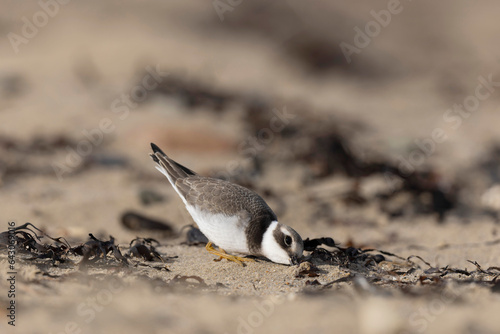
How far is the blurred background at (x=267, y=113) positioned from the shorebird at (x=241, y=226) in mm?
1860

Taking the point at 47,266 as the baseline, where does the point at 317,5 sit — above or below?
above

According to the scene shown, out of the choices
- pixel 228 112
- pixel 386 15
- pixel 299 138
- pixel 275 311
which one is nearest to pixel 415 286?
pixel 275 311

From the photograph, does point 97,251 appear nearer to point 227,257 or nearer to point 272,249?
point 227,257

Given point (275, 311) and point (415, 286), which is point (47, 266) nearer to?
point (275, 311)

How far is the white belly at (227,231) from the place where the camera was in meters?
4.09

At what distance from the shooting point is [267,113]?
10.1 meters

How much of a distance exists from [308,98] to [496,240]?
22.3 feet

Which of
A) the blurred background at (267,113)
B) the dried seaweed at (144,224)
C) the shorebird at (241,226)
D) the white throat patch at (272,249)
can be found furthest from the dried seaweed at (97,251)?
the dried seaweed at (144,224)

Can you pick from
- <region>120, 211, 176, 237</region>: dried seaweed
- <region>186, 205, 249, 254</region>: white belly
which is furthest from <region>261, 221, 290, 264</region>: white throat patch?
<region>120, 211, 176, 237</region>: dried seaweed

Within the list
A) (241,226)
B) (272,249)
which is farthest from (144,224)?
(272,249)

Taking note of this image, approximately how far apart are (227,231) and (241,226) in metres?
0.11

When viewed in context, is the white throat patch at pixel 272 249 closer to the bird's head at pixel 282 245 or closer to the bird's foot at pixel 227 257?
the bird's head at pixel 282 245

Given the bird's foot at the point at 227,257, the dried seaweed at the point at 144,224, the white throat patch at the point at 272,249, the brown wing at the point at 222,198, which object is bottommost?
the dried seaweed at the point at 144,224

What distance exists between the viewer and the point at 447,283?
3.56m
